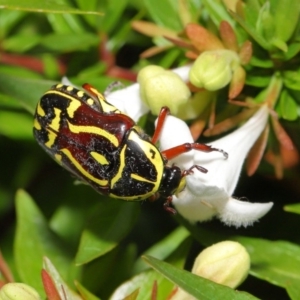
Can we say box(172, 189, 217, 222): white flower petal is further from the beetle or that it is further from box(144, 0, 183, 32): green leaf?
box(144, 0, 183, 32): green leaf

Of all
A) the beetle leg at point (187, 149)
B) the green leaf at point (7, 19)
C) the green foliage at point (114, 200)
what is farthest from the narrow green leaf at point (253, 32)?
the green leaf at point (7, 19)

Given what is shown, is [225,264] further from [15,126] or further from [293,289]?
[15,126]

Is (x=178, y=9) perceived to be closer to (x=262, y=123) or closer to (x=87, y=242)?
(x=262, y=123)

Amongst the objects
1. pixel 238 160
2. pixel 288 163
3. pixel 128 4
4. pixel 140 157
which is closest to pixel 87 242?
pixel 140 157

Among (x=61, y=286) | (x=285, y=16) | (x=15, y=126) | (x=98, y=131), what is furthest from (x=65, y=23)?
(x=61, y=286)

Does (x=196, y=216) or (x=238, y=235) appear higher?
(x=196, y=216)

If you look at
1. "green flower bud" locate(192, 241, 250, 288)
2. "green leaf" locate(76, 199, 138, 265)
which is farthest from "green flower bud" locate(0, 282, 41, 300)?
"green flower bud" locate(192, 241, 250, 288)
